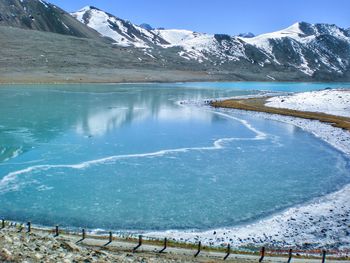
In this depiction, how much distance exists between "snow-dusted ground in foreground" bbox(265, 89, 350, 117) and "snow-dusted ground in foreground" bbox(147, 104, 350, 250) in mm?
49218

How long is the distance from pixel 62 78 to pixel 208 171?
120293 millimetres

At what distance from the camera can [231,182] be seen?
2983 centimetres

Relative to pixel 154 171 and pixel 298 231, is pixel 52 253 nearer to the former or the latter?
pixel 298 231

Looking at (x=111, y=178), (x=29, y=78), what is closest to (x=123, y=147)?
(x=111, y=178)

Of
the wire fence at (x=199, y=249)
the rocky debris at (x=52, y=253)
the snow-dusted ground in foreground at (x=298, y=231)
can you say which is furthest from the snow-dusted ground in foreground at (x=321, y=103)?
the rocky debris at (x=52, y=253)

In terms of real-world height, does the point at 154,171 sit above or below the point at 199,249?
below

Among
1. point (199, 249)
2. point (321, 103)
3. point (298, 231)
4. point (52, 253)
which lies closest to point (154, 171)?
point (298, 231)

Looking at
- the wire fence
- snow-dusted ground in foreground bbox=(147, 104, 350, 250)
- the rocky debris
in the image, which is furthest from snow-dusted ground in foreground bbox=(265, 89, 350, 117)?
the rocky debris

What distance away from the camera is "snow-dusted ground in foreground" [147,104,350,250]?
20.1 m

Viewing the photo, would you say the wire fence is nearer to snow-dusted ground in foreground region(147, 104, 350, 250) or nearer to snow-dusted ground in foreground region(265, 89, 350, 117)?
snow-dusted ground in foreground region(147, 104, 350, 250)

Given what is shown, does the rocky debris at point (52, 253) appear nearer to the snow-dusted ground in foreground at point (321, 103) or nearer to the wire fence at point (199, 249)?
the wire fence at point (199, 249)

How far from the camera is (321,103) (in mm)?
83688

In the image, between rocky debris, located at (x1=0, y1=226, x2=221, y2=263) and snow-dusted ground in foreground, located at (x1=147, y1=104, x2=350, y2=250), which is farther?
snow-dusted ground in foreground, located at (x1=147, y1=104, x2=350, y2=250)

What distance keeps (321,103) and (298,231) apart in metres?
67.1
